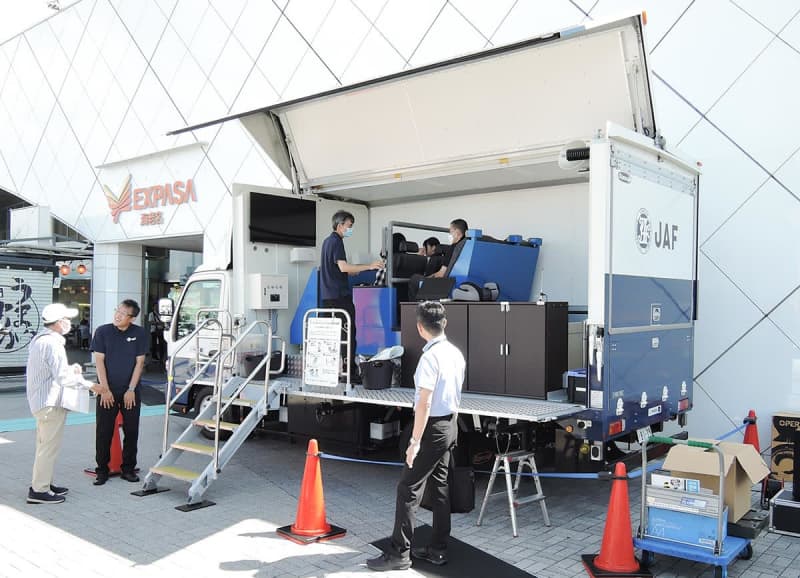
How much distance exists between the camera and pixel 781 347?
23.9 ft

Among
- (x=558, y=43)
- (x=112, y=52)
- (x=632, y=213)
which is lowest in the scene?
(x=632, y=213)

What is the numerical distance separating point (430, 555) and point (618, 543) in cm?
121

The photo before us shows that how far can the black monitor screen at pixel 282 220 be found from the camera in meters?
7.88

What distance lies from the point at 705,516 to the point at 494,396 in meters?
1.86

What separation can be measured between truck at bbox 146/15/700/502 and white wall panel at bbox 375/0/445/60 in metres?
3.04

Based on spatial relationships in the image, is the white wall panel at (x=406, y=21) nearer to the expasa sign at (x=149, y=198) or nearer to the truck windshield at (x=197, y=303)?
the truck windshield at (x=197, y=303)

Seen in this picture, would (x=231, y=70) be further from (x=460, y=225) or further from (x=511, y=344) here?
(x=511, y=344)

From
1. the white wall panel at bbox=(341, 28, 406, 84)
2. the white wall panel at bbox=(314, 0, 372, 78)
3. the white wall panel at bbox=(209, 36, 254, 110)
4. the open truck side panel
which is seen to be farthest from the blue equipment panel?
the white wall panel at bbox=(209, 36, 254, 110)

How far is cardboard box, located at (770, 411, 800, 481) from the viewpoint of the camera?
6.88 m

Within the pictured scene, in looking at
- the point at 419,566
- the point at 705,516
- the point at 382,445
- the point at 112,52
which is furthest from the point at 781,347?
the point at 112,52

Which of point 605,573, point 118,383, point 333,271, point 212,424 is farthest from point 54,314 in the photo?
point 605,573

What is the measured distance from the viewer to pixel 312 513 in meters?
5.19

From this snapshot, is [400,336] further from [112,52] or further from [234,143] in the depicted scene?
[112,52]

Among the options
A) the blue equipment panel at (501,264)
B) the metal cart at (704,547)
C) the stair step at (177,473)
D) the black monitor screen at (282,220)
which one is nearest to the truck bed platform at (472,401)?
the metal cart at (704,547)
